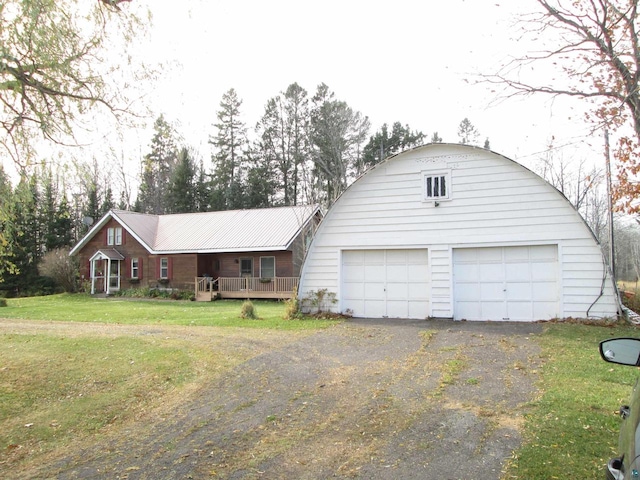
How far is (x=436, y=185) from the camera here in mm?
13688

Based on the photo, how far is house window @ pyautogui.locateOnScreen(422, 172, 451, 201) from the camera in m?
13.5

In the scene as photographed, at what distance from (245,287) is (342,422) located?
67.8ft

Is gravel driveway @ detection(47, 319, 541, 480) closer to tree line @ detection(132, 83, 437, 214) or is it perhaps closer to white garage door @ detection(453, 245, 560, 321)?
white garage door @ detection(453, 245, 560, 321)

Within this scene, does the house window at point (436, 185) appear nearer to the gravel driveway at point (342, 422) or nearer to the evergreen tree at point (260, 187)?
the gravel driveway at point (342, 422)

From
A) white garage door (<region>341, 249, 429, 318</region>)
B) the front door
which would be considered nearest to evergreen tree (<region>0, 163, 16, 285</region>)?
white garage door (<region>341, 249, 429, 318</region>)

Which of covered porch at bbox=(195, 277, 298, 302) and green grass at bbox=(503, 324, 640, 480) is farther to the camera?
covered porch at bbox=(195, 277, 298, 302)

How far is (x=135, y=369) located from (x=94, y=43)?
5539 mm

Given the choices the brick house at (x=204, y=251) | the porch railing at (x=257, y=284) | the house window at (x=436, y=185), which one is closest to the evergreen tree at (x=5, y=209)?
the house window at (x=436, y=185)

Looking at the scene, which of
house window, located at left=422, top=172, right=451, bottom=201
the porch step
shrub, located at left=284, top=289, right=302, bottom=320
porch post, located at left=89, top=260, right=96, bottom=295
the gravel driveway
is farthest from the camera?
porch post, located at left=89, top=260, right=96, bottom=295

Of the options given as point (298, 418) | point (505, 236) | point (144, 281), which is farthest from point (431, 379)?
point (144, 281)

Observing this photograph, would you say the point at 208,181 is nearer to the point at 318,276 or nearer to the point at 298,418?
the point at 318,276

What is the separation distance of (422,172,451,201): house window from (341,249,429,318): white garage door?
166cm

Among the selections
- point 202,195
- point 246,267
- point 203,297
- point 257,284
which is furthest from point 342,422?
point 202,195

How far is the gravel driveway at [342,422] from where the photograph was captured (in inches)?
167
